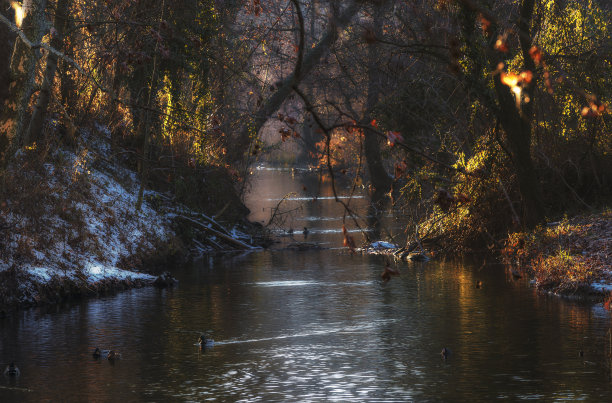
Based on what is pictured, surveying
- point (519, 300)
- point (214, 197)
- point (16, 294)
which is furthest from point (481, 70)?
point (16, 294)

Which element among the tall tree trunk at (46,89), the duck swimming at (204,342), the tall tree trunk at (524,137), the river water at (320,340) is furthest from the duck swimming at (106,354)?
the tall tree trunk at (524,137)

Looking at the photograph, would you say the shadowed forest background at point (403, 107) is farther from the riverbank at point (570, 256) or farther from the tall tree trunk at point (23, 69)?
the riverbank at point (570, 256)

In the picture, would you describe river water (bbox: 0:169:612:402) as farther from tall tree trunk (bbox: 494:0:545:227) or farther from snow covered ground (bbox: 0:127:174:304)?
tall tree trunk (bbox: 494:0:545:227)

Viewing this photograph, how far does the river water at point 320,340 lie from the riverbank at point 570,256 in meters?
0.54

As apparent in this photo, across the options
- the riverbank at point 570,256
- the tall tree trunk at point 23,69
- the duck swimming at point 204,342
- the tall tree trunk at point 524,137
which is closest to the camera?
the duck swimming at point 204,342

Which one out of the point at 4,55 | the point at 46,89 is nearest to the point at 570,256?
the point at 46,89

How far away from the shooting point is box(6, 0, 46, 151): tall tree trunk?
1830 cm

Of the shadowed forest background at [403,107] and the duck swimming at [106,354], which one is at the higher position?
the shadowed forest background at [403,107]

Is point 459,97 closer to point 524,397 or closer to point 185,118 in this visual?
point 185,118

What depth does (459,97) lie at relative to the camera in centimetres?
2355

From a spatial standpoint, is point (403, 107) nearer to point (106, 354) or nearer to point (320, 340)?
point (320, 340)

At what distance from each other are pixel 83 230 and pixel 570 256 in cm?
1054

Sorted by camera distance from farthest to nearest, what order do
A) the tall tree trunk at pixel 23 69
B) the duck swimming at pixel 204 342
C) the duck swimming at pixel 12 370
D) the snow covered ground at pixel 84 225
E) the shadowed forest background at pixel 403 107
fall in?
1. the shadowed forest background at pixel 403 107
2. the snow covered ground at pixel 84 225
3. the tall tree trunk at pixel 23 69
4. the duck swimming at pixel 204 342
5. the duck swimming at pixel 12 370

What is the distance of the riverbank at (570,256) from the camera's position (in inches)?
693
